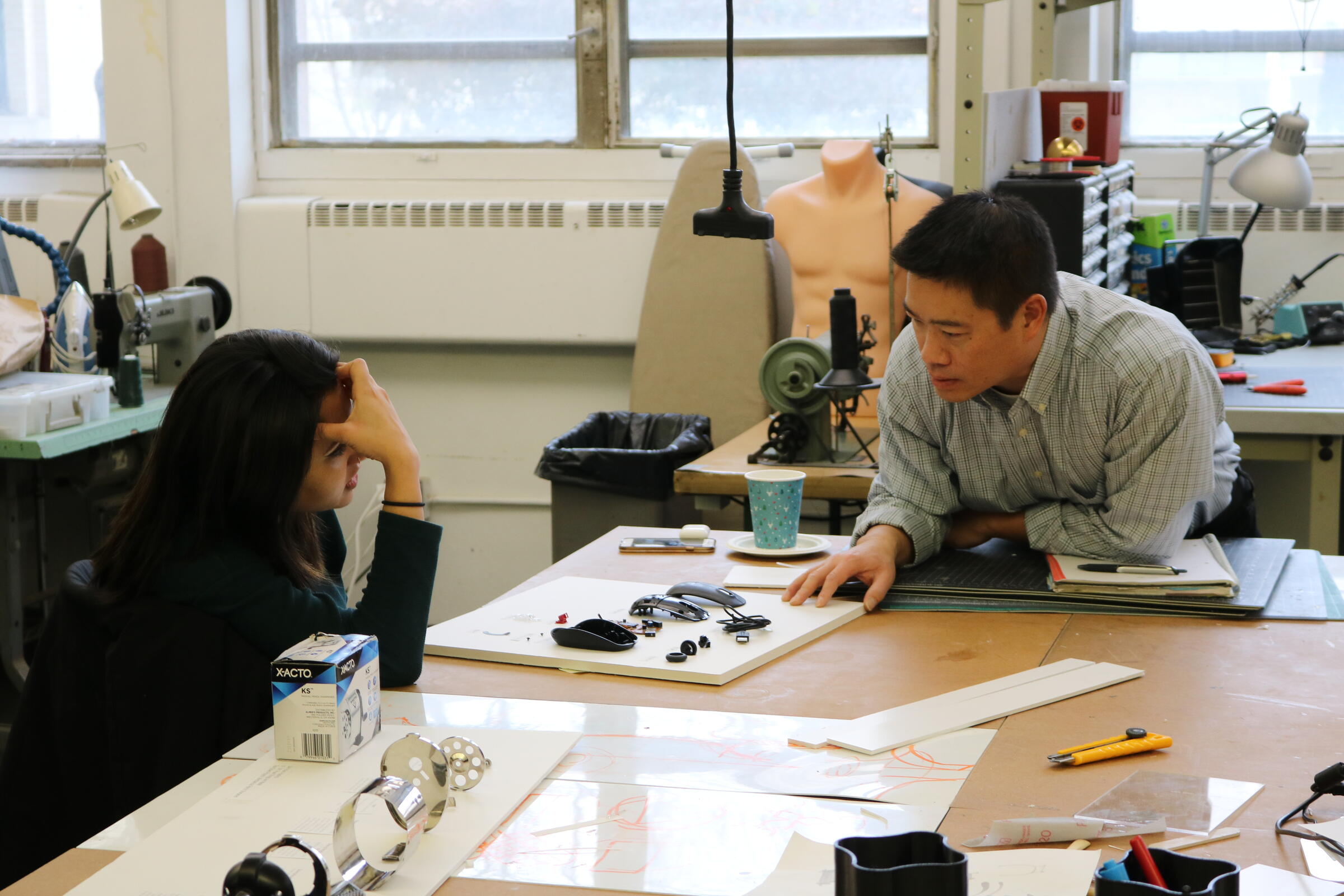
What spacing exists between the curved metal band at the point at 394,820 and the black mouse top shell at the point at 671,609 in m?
A: 0.66

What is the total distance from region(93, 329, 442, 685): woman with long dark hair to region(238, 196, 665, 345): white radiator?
2.43 metres

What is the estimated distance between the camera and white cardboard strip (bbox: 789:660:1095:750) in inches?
50.7

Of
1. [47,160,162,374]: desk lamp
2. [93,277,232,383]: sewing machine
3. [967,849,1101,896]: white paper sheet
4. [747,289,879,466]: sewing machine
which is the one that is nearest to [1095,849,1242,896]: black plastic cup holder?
[967,849,1101,896]: white paper sheet

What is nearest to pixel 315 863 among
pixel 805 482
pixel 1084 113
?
pixel 805 482

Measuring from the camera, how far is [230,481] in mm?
1470

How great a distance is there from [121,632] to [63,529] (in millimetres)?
2209

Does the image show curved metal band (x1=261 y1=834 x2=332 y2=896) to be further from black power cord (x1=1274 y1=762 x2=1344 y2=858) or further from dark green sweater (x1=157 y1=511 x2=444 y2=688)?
black power cord (x1=1274 y1=762 x2=1344 y2=858)

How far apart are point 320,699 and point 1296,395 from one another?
2486 millimetres

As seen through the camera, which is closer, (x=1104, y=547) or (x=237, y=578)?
(x=237, y=578)

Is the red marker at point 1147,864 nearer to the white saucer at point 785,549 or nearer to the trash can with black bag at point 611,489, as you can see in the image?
the white saucer at point 785,549

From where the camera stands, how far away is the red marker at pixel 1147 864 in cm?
79

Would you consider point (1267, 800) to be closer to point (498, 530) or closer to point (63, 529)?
point (63, 529)

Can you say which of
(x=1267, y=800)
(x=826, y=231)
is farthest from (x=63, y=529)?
(x=1267, y=800)

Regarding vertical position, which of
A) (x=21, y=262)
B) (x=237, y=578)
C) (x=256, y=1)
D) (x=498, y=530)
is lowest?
(x=498, y=530)
